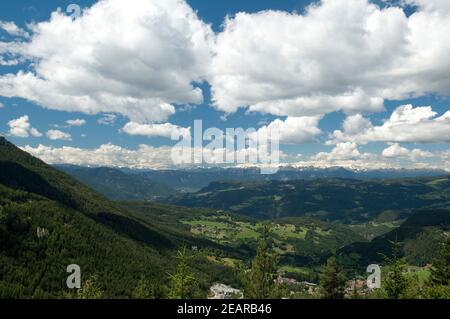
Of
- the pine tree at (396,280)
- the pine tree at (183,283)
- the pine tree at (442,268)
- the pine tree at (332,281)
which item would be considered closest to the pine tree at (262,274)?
the pine tree at (332,281)

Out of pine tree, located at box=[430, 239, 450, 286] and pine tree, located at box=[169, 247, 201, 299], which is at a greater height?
pine tree, located at box=[169, 247, 201, 299]

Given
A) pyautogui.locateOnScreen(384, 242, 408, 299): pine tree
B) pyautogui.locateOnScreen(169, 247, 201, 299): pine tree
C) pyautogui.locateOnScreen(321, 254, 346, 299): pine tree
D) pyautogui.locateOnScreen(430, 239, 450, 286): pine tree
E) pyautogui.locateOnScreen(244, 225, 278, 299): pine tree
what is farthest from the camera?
pyautogui.locateOnScreen(430, 239, 450, 286): pine tree

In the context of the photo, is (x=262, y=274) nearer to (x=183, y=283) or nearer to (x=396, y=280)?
(x=183, y=283)

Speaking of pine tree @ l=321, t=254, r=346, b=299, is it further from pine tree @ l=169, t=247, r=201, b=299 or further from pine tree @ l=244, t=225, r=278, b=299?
pine tree @ l=169, t=247, r=201, b=299

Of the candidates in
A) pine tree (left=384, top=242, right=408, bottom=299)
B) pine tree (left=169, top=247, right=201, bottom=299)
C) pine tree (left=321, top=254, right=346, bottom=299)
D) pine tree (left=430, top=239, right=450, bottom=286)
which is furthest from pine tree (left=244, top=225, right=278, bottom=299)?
pine tree (left=430, top=239, right=450, bottom=286)
